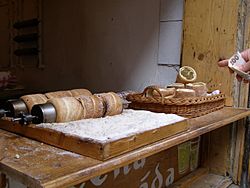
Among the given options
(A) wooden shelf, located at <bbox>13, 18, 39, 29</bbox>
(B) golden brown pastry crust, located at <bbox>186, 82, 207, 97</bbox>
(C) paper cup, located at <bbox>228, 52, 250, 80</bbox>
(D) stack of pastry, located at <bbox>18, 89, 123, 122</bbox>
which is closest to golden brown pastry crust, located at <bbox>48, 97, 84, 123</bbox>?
(D) stack of pastry, located at <bbox>18, 89, 123, 122</bbox>

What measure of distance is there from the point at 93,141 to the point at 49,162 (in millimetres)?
97

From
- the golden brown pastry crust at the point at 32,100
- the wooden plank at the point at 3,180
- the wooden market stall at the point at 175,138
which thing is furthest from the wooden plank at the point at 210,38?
the wooden plank at the point at 3,180

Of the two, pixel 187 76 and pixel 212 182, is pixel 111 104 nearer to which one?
pixel 187 76

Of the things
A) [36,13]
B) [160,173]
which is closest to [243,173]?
[160,173]

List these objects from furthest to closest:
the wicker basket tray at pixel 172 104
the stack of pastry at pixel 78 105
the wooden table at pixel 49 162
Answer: the wicker basket tray at pixel 172 104 < the stack of pastry at pixel 78 105 < the wooden table at pixel 49 162

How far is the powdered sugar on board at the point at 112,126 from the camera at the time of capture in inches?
26.3

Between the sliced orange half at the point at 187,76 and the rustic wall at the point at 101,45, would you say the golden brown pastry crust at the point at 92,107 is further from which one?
the rustic wall at the point at 101,45

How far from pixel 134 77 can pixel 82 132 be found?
3.43ft

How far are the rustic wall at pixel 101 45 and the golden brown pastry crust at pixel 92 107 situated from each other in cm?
75

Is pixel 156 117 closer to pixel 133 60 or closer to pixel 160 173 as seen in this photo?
pixel 160 173

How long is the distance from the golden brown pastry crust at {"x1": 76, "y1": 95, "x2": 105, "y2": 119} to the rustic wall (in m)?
0.75

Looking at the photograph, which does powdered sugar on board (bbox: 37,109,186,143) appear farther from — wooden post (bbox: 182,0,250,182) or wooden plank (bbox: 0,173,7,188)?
wooden post (bbox: 182,0,250,182)

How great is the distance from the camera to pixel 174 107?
1.03 metres

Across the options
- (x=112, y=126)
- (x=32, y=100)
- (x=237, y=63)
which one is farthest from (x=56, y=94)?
(x=237, y=63)
